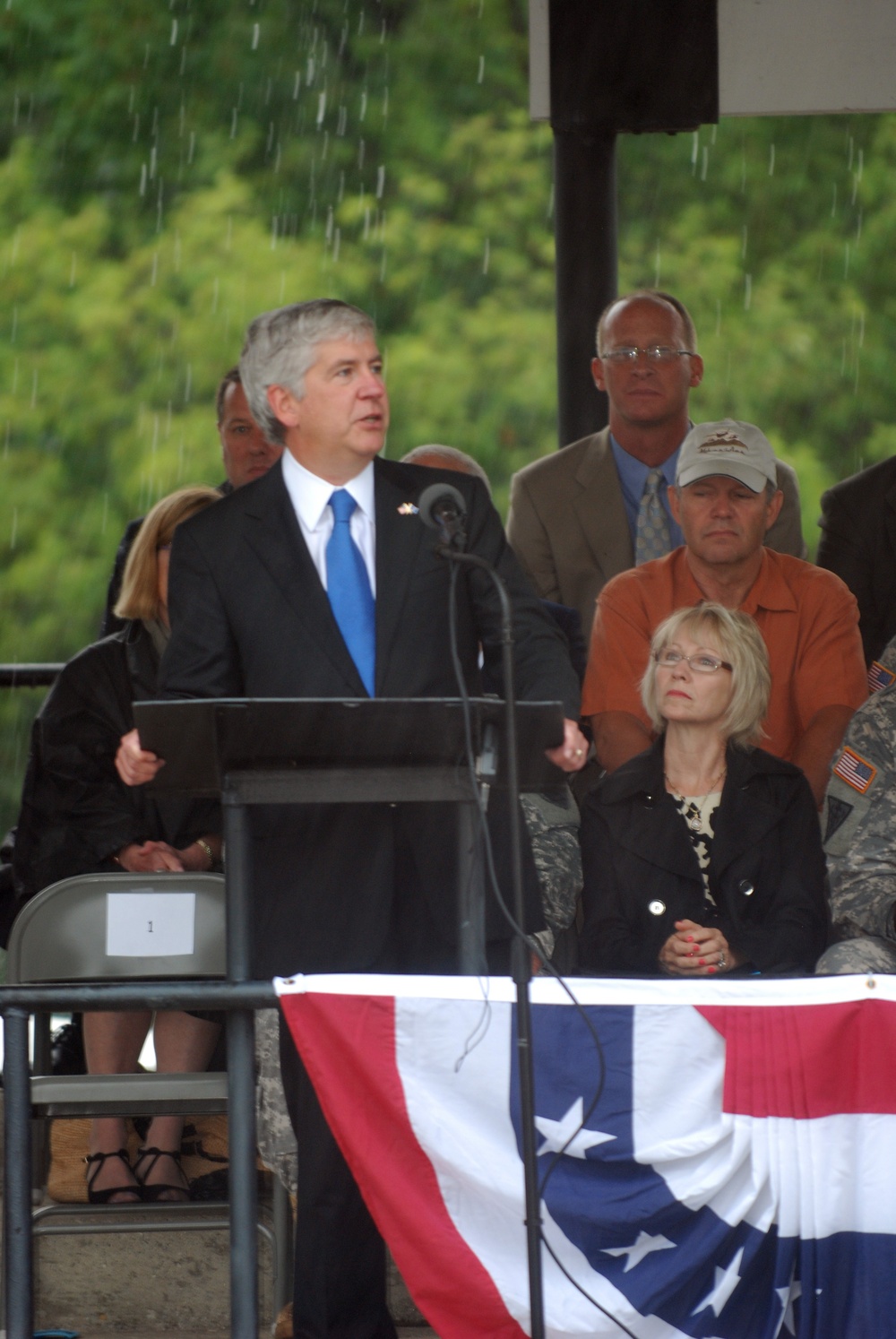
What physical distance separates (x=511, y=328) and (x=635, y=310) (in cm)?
605

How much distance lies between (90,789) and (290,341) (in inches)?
55.9

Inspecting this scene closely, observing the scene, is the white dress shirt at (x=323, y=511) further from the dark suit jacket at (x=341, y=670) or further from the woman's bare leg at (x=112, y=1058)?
the woman's bare leg at (x=112, y=1058)

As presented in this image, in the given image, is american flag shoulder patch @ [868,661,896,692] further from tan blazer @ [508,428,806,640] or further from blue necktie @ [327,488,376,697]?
blue necktie @ [327,488,376,697]

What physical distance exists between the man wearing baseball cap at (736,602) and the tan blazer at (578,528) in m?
0.46

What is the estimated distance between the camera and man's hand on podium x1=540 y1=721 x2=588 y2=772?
96.2 inches

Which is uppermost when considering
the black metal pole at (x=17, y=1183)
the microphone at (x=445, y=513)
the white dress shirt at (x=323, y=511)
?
the white dress shirt at (x=323, y=511)

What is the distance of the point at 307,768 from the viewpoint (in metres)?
2.44

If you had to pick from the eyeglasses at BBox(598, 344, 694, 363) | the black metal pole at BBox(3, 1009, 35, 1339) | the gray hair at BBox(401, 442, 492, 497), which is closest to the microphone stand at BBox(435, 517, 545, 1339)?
the black metal pole at BBox(3, 1009, 35, 1339)

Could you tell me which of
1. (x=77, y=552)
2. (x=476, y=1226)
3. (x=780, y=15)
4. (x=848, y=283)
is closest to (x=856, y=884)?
(x=476, y=1226)

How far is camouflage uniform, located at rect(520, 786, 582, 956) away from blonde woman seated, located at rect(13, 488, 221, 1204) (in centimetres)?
69

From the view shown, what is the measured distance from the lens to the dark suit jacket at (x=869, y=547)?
15.6ft

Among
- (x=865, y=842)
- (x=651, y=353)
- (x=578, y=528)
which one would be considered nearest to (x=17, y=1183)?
(x=865, y=842)

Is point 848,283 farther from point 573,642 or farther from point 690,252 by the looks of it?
point 573,642

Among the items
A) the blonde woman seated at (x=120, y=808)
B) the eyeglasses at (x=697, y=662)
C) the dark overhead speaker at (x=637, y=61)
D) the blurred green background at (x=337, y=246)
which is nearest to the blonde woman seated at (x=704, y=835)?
the eyeglasses at (x=697, y=662)
